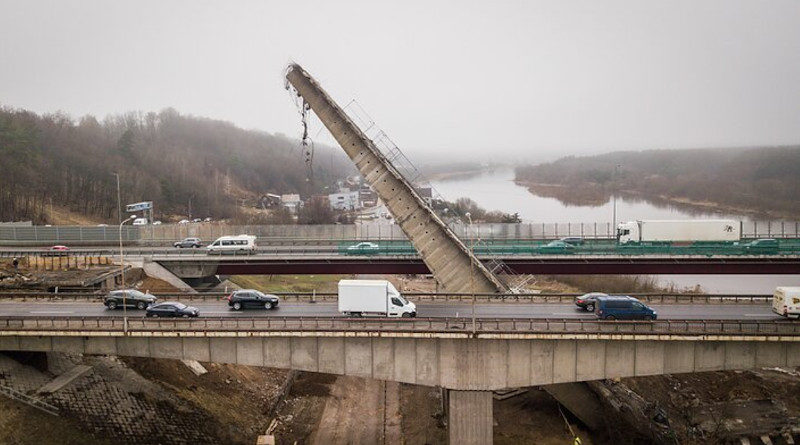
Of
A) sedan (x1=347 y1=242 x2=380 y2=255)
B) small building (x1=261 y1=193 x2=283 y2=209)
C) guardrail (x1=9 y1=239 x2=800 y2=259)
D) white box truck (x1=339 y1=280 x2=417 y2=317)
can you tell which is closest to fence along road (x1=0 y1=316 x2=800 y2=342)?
white box truck (x1=339 y1=280 x2=417 y2=317)

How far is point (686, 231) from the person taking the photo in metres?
58.3

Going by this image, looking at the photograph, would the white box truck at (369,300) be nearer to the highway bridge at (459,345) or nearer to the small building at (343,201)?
the highway bridge at (459,345)

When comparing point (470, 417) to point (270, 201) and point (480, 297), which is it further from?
point (270, 201)

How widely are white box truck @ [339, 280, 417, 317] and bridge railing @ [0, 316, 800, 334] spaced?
4.22ft

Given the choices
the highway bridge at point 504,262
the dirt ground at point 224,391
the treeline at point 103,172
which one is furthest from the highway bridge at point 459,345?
the treeline at point 103,172

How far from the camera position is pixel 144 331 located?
104 feet

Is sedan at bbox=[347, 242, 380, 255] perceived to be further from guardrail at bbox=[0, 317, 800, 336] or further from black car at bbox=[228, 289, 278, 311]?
guardrail at bbox=[0, 317, 800, 336]

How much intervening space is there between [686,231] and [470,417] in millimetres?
37179

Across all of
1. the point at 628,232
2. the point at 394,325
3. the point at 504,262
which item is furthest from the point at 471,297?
the point at 628,232

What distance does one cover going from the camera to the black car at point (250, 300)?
36.5m

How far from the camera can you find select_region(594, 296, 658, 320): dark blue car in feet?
106

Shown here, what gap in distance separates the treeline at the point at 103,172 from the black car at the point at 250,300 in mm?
74137

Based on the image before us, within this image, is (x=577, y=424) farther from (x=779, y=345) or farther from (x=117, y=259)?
(x=117, y=259)

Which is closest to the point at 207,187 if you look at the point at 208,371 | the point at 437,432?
the point at 208,371
